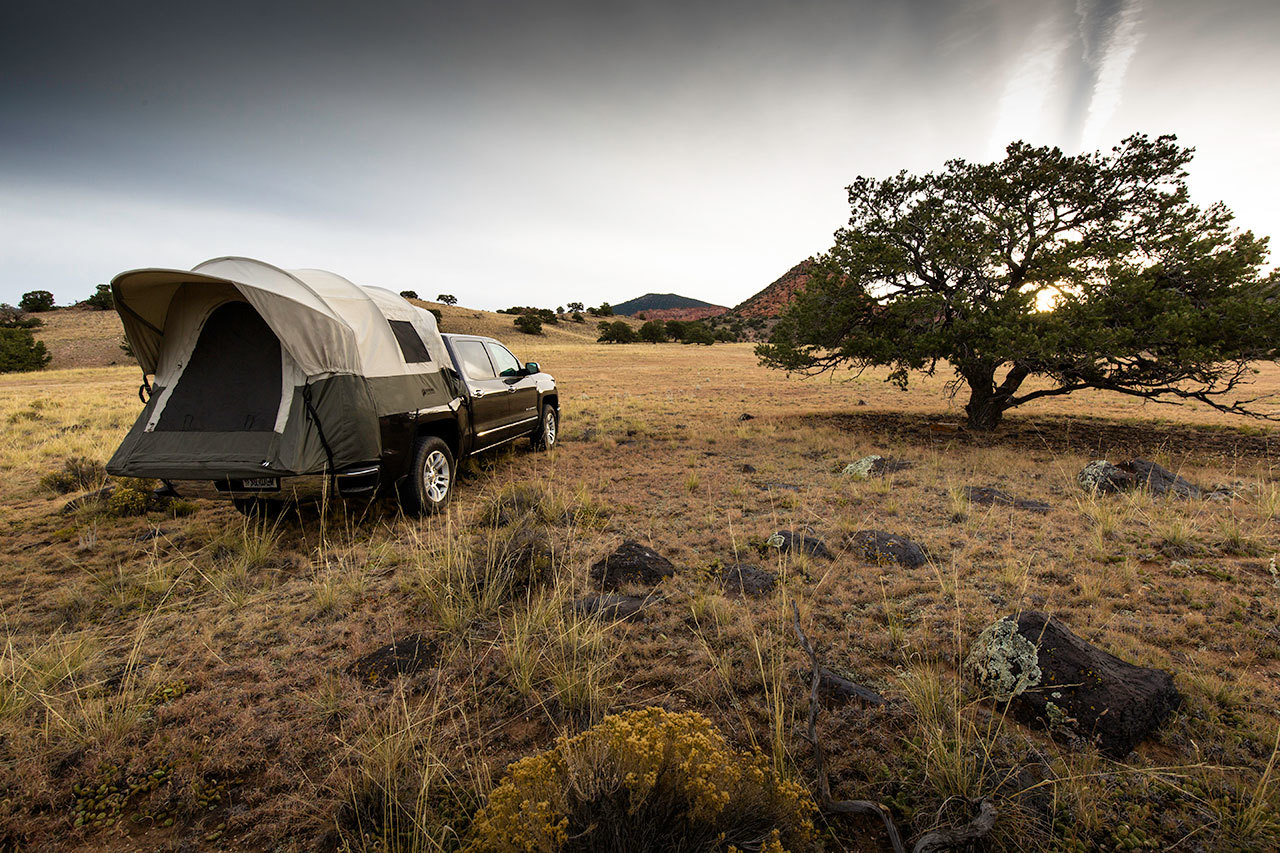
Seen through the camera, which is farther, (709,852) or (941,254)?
(941,254)

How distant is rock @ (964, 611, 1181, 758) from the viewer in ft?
7.81

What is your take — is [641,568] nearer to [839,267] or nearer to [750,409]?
[839,267]

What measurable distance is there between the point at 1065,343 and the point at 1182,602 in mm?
6132

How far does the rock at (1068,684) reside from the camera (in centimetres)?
238

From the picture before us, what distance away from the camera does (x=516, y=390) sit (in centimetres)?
794

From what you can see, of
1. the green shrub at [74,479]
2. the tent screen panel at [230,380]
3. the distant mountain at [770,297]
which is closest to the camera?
the tent screen panel at [230,380]

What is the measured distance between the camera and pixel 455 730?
7.99 feet

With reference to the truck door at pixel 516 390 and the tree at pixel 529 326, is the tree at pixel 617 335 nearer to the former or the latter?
the tree at pixel 529 326

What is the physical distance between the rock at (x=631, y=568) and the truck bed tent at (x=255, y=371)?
2.33m

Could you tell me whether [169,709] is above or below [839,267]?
below


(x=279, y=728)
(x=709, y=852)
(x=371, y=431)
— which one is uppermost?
(x=371, y=431)

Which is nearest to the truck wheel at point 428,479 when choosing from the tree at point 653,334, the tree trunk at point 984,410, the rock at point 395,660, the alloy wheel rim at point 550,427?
the rock at point 395,660

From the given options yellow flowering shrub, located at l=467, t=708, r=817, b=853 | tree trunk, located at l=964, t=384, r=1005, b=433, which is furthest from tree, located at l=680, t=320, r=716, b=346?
yellow flowering shrub, located at l=467, t=708, r=817, b=853

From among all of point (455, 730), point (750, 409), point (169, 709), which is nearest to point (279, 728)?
point (169, 709)
